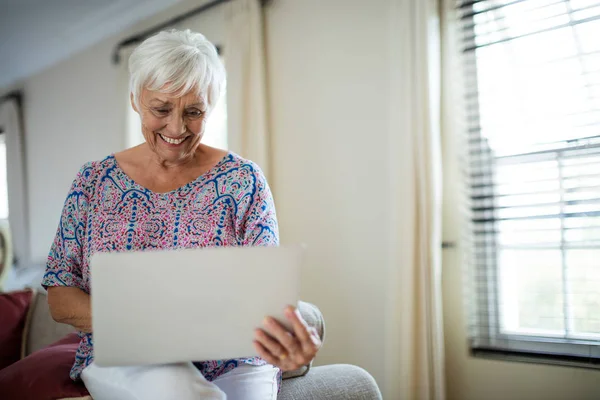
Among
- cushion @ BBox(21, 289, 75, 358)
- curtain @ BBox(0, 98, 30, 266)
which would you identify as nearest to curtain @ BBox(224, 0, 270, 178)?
cushion @ BBox(21, 289, 75, 358)

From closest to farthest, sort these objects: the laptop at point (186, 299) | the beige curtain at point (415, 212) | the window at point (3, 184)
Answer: the laptop at point (186, 299) < the beige curtain at point (415, 212) < the window at point (3, 184)

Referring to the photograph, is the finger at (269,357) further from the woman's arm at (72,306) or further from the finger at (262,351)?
the woman's arm at (72,306)

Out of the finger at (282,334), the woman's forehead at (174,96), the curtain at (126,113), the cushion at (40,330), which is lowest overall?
the cushion at (40,330)

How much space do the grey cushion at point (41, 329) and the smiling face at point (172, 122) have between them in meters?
0.85

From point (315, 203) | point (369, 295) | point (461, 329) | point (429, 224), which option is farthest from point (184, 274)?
→ point (315, 203)

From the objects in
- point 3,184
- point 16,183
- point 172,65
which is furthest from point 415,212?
point 3,184

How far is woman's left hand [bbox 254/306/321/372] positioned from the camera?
1065mm

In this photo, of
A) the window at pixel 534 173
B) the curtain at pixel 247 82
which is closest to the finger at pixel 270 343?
the window at pixel 534 173

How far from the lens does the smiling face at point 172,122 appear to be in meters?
1.50

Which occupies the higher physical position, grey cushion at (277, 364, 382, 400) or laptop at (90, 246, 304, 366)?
laptop at (90, 246, 304, 366)

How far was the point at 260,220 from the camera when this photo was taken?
1480mm

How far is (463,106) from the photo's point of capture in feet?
8.02

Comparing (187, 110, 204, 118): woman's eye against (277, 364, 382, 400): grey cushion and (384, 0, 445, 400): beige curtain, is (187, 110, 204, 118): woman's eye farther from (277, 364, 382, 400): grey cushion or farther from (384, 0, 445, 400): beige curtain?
(384, 0, 445, 400): beige curtain

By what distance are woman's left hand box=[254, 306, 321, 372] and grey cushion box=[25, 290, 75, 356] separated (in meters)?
1.17
